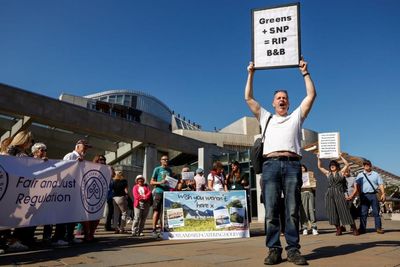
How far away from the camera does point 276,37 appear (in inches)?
189

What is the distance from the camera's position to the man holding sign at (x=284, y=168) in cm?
387

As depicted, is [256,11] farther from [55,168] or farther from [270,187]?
[55,168]

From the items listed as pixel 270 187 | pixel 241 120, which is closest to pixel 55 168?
pixel 270 187

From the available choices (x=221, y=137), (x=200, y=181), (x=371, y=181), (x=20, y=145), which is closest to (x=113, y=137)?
(x=200, y=181)

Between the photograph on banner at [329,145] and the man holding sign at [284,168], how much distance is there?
Answer: 6770 millimetres

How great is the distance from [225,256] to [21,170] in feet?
10.8

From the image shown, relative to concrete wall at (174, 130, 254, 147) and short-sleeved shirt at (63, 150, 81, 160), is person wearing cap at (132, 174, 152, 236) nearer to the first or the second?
short-sleeved shirt at (63, 150, 81, 160)

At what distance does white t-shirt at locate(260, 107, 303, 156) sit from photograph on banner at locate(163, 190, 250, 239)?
384 cm

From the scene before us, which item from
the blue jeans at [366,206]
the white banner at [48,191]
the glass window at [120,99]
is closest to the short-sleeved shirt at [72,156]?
the white banner at [48,191]

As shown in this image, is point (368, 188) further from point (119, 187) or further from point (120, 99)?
point (120, 99)

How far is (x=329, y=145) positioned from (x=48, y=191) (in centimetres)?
800

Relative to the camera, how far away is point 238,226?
7.66 m

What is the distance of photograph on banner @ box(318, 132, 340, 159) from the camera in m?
10.5

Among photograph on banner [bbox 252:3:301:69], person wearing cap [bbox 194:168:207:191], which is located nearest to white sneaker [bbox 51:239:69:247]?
person wearing cap [bbox 194:168:207:191]
